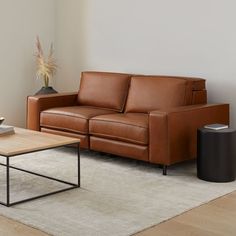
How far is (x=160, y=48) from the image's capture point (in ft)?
17.8

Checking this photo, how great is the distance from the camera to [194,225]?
10.2ft

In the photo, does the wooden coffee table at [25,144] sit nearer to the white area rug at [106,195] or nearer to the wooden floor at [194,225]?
the white area rug at [106,195]

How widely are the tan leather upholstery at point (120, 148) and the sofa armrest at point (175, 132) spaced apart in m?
0.11

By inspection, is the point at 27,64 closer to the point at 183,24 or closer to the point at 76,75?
the point at 76,75

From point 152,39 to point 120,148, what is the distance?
1499 millimetres

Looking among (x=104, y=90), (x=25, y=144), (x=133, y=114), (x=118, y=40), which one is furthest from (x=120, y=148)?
(x=118, y=40)

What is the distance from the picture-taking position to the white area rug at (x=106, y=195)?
10.3ft

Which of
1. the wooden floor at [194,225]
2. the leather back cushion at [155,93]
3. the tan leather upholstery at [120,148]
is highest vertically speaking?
the leather back cushion at [155,93]

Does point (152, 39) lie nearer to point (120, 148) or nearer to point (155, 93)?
point (155, 93)

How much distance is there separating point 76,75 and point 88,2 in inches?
37.1

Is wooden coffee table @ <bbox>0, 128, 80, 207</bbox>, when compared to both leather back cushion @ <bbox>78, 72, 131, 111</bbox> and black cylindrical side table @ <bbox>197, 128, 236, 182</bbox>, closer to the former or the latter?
black cylindrical side table @ <bbox>197, 128, 236, 182</bbox>

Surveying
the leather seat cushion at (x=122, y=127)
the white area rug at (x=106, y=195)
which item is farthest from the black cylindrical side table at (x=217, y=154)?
the leather seat cushion at (x=122, y=127)

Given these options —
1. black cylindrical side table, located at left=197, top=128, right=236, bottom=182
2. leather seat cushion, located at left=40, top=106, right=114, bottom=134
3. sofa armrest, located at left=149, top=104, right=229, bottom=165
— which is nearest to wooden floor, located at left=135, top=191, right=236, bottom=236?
black cylindrical side table, located at left=197, top=128, right=236, bottom=182

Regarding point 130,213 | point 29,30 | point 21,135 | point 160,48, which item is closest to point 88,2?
point 29,30
